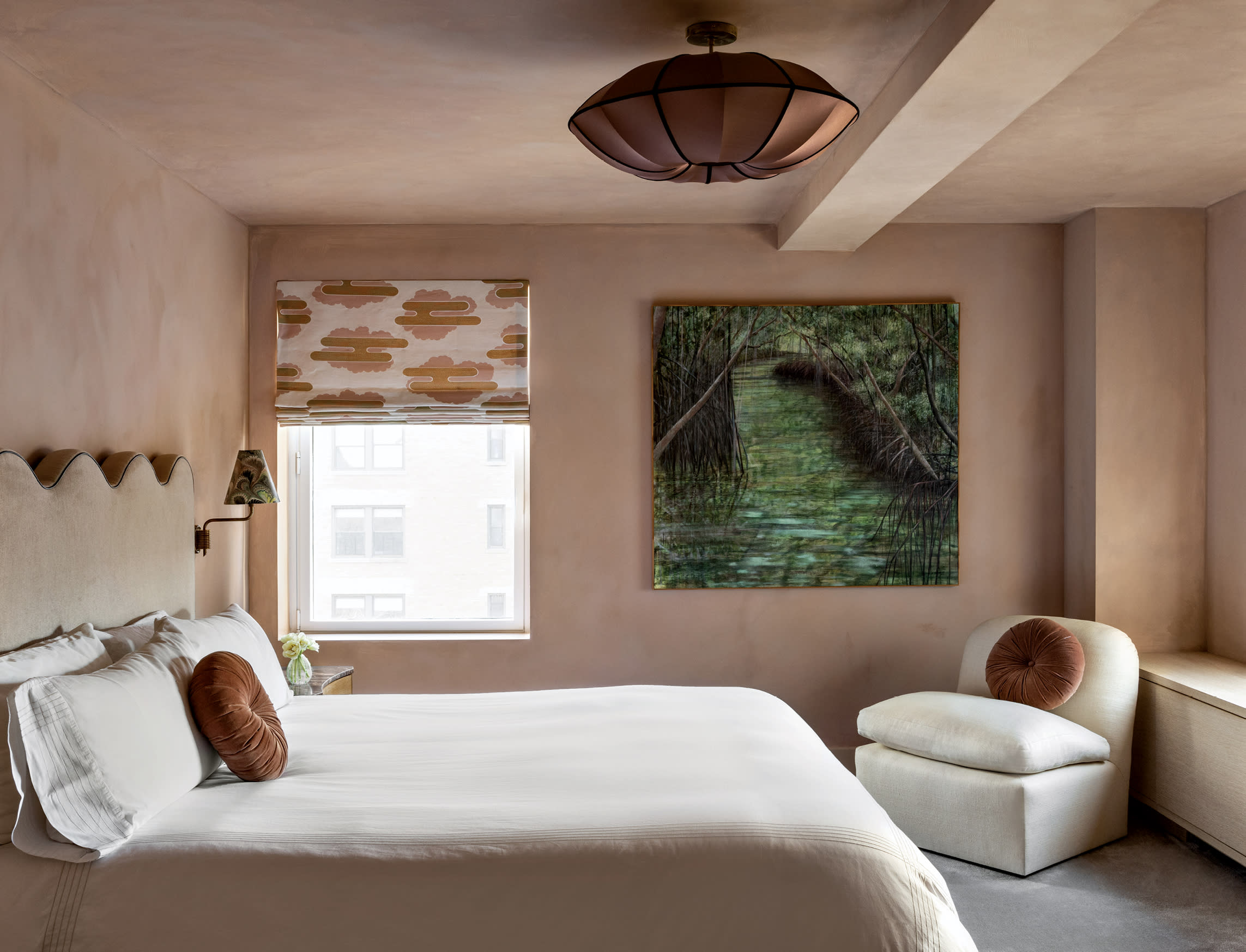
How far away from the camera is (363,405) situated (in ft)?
14.2

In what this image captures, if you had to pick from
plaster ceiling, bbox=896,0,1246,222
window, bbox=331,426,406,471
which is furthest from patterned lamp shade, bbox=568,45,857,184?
window, bbox=331,426,406,471

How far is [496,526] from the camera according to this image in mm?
4523

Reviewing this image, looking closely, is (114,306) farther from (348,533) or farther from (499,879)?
(499,879)

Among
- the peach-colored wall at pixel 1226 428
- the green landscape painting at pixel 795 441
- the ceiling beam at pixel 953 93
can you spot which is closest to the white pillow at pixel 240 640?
the green landscape painting at pixel 795 441

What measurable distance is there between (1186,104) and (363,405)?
3340 millimetres

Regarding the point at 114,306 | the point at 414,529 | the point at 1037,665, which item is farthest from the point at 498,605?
the point at 1037,665

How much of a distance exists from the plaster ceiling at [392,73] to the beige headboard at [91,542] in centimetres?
109

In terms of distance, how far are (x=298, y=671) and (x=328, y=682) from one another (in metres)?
0.19

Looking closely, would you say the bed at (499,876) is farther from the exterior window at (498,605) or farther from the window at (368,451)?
the window at (368,451)

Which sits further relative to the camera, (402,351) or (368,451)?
(368,451)

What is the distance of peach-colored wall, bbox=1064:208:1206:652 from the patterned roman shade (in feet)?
8.32

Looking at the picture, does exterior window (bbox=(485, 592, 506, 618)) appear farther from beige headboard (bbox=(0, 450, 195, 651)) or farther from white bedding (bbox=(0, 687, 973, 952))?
white bedding (bbox=(0, 687, 973, 952))

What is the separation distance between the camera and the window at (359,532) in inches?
177

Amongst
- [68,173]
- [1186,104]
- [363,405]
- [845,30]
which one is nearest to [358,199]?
[363,405]
